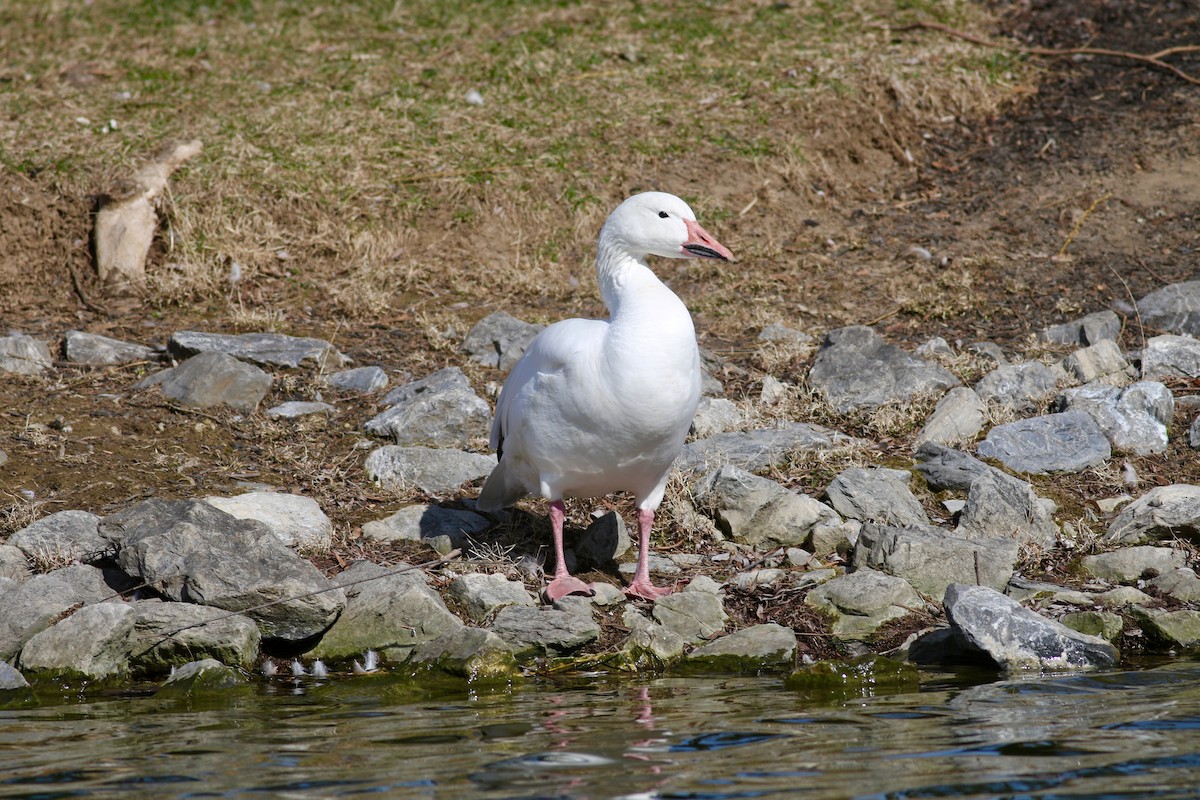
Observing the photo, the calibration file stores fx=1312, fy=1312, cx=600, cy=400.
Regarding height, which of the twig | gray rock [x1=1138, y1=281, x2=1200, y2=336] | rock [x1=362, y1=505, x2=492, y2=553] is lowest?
rock [x1=362, y1=505, x2=492, y2=553]

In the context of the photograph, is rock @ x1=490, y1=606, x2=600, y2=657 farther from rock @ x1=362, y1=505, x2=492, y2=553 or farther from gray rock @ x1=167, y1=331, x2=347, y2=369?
gray rock @ x1=167, y1=331, x2=347, y2=369

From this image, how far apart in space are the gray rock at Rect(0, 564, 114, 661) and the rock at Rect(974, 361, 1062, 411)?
4.84m

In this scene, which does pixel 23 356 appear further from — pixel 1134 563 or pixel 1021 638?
pixel 1134 563

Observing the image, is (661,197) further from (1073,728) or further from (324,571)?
(1073,728)

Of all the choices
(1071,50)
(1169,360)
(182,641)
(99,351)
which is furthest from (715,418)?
(1071,50)

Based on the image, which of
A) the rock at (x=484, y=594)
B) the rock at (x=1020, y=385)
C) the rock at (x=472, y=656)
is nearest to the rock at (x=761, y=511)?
the rock at (x=484, y=594)

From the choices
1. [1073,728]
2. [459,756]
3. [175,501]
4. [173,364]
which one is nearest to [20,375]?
[173,364]

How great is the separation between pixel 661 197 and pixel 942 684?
230 centimetres

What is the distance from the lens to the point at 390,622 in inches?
211

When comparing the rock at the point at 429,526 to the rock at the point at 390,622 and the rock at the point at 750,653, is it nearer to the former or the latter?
the rock at the point at 390,622

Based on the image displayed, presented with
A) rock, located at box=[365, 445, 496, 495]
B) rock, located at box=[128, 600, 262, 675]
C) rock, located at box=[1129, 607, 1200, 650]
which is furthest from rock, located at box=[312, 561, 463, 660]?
rock, located at box=[1129, 607, 1200, 650]

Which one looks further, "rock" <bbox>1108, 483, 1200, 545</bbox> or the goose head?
"rock" <bbox>1108, 483, 1200, 545</bbox>

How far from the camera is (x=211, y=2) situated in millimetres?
13938

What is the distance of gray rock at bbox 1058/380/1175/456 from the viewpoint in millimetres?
7020
